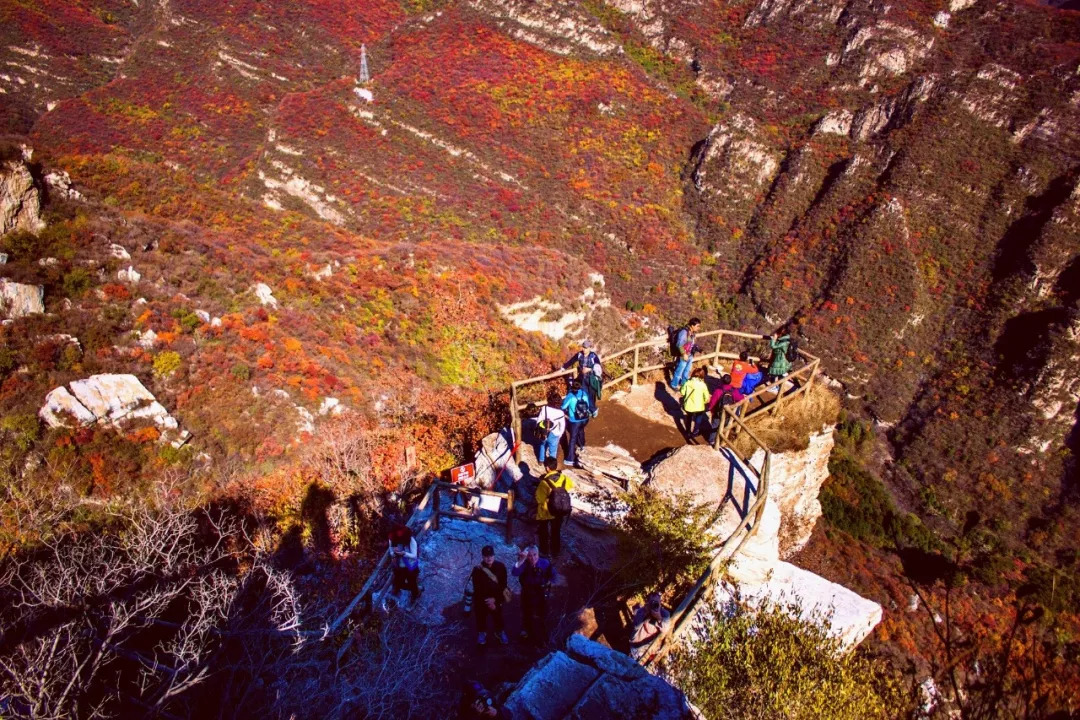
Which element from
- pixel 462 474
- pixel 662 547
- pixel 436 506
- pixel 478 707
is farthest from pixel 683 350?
pixel 478 707

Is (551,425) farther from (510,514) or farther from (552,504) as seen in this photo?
(552,504)

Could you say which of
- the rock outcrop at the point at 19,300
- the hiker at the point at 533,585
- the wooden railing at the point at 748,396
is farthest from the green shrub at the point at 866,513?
the rock outcrop at the point at 19,300

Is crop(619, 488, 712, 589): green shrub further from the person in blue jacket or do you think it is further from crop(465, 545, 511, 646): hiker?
crop(465, 545, 511, 646): hiker

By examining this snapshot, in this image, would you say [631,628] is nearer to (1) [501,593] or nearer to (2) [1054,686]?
(1) [501,593]

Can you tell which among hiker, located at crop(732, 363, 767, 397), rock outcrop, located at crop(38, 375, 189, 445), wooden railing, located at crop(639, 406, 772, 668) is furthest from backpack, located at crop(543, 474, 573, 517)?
rock outcrop, located at crop(38, 375, 189, 445)

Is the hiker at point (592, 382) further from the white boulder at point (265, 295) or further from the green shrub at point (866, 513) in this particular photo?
the green shrub at point (866, 513)

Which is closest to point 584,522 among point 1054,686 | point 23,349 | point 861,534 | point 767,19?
point 1054,686
